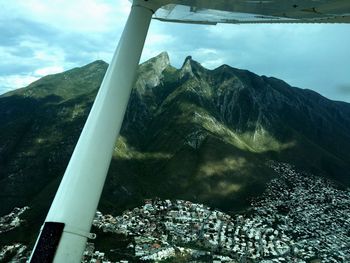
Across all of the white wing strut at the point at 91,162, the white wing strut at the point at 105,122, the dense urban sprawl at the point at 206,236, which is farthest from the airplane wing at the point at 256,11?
the dense urban sprawl at the point at 206,236

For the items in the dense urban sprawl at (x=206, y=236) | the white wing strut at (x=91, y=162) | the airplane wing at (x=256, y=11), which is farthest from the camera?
the dense urban sprawl at (x=206, y=236)

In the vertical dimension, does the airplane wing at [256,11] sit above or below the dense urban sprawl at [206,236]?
above

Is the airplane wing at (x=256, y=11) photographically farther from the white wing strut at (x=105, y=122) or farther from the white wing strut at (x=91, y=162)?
the white wing strut at (x=91, y=162)

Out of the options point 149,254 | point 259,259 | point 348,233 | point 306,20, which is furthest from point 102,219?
point 306,20

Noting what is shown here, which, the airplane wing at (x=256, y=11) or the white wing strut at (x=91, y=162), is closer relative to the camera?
the white wing strut at (x=91, y=162)

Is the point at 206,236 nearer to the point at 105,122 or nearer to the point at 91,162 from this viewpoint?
the point at 105,122

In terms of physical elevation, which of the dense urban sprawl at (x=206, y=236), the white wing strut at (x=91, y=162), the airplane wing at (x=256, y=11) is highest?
the airplane wing at (x=256, y=11)
